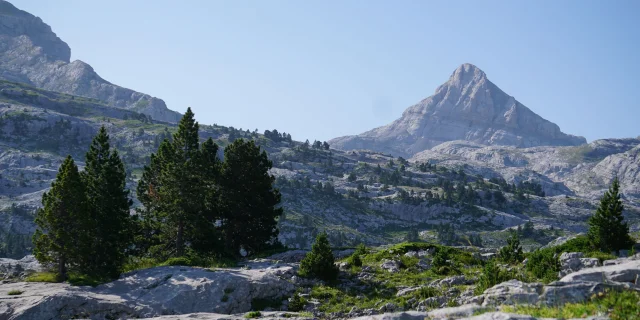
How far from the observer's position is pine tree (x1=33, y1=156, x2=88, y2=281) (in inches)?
1535

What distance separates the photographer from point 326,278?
123 feet

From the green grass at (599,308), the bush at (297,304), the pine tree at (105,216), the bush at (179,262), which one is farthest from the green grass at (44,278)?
the green grass at (599,308)

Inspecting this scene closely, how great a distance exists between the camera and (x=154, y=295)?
3303cm

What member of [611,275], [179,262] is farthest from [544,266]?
[179,262]

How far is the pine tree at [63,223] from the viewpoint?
128ft

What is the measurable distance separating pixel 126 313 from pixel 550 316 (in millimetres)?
25679

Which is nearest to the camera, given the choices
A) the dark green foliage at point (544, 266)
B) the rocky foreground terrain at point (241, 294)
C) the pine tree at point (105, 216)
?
the dark green foliage at point (544, 266)

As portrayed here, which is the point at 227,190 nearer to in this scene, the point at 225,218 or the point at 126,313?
the point at 225,218

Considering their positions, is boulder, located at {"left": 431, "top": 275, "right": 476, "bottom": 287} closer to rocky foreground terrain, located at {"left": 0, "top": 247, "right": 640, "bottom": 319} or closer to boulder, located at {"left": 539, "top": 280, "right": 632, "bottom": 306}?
rocky foreground terrain, located at {"left": 0, "top": 247, "right": 640, "bottom": 319}

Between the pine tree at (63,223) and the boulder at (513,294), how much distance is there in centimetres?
3367

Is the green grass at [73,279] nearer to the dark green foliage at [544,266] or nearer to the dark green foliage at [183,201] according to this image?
the dark green foliage at [183,201]

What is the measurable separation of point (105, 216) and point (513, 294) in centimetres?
3796

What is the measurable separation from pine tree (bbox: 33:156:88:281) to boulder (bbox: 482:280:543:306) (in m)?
33.7

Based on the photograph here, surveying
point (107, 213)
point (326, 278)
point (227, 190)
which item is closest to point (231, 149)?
point (227, 190)
